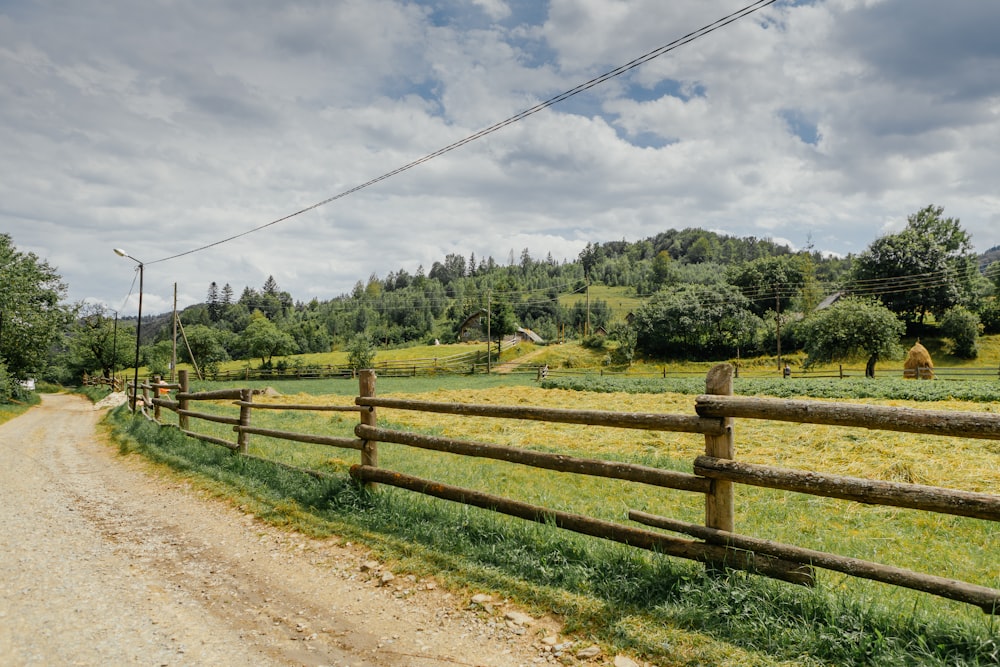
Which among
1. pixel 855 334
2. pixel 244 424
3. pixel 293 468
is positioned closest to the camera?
pixel 293 468

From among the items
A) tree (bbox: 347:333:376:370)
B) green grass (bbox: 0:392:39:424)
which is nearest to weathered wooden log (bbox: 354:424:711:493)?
green grass (bbox: 0:392:39:424)

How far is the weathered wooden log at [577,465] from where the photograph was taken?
432 centimetres

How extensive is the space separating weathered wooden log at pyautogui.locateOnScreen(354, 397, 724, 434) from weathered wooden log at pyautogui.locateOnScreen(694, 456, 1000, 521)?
11.7 inches

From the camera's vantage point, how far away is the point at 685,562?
4523 millimetres

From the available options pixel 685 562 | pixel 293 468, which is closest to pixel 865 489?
pixel 685 562

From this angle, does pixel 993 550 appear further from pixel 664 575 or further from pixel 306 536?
pixel 306 536

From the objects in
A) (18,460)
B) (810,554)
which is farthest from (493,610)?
(18,460)

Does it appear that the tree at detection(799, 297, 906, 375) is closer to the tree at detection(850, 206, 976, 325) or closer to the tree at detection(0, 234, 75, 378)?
the tree at detection(850, 206, 976, 325)

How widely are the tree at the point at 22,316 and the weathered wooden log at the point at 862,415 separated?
39557 mm

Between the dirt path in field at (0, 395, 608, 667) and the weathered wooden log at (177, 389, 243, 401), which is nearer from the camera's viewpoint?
the dirt path in field at (0, 395, 608, 667)

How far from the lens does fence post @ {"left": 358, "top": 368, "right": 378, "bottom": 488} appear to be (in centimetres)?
695

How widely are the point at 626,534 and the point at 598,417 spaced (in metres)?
1.06

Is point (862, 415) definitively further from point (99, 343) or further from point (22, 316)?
point (99, 343)

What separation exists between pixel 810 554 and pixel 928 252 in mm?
74800
